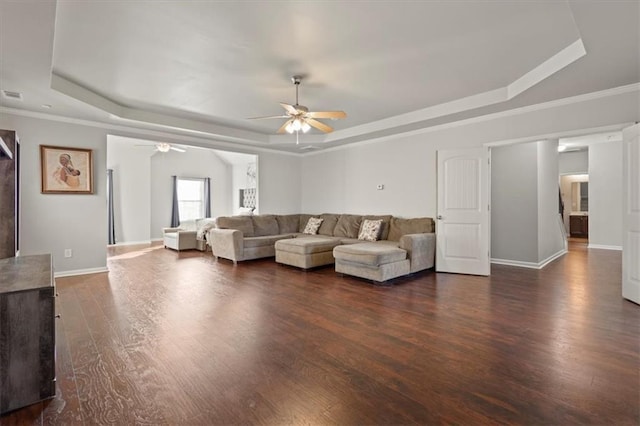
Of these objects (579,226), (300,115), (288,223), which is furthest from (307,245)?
(579,226)

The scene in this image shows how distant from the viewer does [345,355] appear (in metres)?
2.34

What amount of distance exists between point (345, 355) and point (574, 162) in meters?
10.3

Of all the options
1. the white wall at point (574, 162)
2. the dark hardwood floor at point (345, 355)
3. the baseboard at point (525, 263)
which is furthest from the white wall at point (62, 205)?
the white wall at point (574, 162)

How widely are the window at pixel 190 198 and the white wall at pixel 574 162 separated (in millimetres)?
11508

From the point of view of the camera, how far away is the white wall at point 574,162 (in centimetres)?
895

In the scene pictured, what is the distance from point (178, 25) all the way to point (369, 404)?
10.3ft

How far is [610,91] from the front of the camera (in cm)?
368

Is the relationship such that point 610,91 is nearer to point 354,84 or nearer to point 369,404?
point 354,84

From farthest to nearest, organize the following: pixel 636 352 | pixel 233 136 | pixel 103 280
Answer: pixel 233 136, pixel 103 280, pixel 636 352

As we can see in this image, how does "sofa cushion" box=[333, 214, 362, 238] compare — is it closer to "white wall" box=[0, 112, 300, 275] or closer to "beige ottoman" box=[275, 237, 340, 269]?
"beige ottoman" box=[275, 237, 340, 269]

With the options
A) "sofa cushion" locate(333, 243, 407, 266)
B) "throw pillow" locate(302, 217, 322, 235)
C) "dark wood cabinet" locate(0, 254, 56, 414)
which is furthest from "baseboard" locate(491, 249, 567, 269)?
"dark wood cabinet" locate(0, 254, 56, 414)

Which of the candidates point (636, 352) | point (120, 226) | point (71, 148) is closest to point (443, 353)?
point (636, 352)

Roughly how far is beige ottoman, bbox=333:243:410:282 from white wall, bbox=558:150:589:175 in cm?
777

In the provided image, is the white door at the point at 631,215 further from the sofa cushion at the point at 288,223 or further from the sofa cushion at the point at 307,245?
the sofa cushion at the point at 288,223
